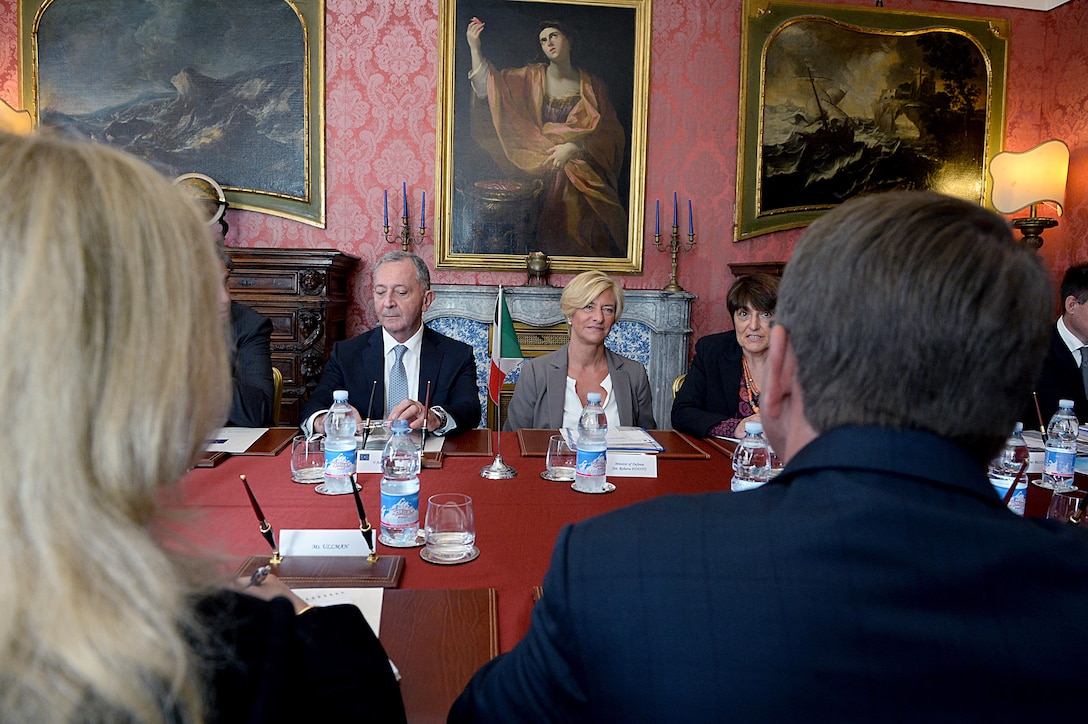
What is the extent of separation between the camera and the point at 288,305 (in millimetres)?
4695

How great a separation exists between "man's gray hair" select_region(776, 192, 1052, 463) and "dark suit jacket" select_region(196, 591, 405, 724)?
2.00 ft

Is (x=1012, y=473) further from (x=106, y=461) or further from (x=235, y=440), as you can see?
(x=235, y=440)

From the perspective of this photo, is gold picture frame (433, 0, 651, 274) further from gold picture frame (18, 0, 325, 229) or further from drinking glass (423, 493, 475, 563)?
drinking glass (423, 493, 475, 563)

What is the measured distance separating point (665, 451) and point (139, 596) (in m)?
2.16

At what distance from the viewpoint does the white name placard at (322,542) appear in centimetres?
151

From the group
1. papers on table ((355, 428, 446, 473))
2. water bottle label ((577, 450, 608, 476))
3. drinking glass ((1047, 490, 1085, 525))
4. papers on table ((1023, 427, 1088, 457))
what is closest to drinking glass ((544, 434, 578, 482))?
A: water bottle label ((577, 450, 608, 476))

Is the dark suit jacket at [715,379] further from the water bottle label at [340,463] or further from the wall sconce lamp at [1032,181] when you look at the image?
the wall sconce lamp at [1032,181]

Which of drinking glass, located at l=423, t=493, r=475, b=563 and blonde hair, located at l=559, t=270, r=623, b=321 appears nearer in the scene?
drinking glass, located at l=423, t=493, r=475, b=563

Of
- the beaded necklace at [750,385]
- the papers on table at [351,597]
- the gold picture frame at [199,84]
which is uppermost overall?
the gold picture frame at [199,84]

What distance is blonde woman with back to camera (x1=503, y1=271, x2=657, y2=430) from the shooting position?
11.1ft

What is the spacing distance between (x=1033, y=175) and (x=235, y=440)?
5832 mm

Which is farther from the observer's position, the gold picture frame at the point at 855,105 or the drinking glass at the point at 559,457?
the gold picture frame at the point at 855,105

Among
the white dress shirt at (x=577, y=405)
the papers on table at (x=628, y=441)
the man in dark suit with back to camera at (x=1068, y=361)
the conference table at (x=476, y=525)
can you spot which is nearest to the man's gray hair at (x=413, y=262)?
the white dress shirt at (x=577, y=405)

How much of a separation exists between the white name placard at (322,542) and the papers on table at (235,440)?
95 cm
